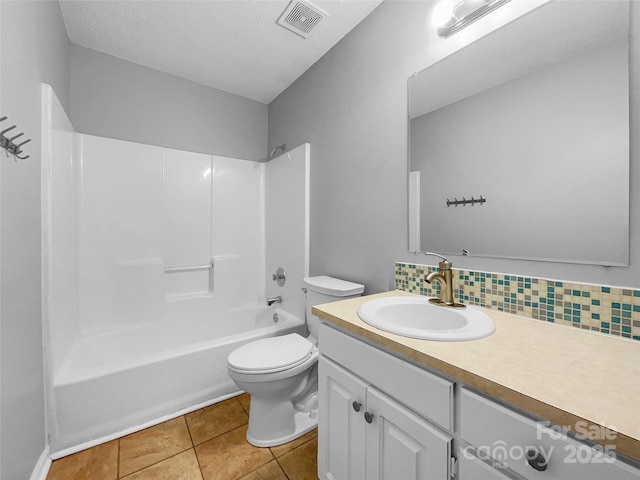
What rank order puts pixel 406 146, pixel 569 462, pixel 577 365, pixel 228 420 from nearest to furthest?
pixel 569 462
pixel 577 365
pixel 406 146
pixel 228 420

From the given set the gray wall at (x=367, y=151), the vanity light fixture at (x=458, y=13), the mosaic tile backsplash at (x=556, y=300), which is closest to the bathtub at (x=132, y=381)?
the gray wall at (x=367, y=151)

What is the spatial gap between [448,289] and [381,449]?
0.62m

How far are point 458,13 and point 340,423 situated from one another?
174 cm

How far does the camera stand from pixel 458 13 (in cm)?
113

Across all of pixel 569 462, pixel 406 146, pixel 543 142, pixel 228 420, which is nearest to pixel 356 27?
pixel 406 146

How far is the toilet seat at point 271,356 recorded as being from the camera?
1351 millimetres

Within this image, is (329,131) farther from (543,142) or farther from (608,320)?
(608,320)

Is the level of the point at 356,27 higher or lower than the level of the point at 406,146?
higher

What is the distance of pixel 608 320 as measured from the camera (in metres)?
0.79

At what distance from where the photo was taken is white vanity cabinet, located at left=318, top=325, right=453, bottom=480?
0.68 metres

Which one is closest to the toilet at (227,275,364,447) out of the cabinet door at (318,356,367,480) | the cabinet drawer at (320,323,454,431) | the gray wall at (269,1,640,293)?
the gray wall at (269,1,640,293)

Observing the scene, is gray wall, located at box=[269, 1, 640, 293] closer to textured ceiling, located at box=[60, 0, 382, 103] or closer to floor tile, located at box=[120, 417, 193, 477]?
textured ceiling, located at box=[60, 0, 382, 103]

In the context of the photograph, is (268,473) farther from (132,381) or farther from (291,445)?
(132,381)

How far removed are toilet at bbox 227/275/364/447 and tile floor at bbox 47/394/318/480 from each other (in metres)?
0.07
